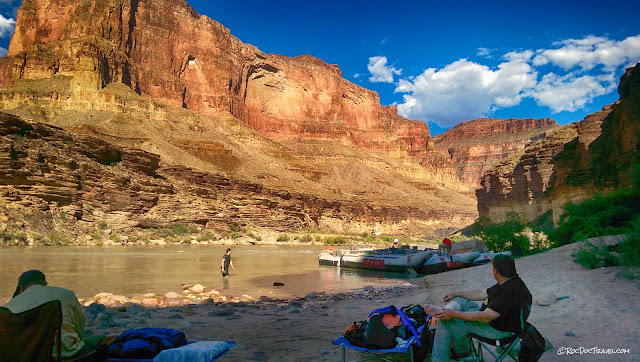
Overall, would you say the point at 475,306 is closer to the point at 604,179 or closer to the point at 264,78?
the point at 604,179

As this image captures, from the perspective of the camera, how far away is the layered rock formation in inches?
750

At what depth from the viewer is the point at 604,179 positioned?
2191 cm

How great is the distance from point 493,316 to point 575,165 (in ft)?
84.7

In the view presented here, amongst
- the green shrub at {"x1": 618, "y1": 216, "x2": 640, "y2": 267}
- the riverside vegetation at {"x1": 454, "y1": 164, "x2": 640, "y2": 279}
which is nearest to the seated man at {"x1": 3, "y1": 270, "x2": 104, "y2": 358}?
the riverside vegetation at {"x1": 454, "y1": 164, "x2": 640, "y2": 279}

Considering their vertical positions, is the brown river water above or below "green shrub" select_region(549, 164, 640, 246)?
below

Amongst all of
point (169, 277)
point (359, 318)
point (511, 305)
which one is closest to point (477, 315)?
point (511, 305)

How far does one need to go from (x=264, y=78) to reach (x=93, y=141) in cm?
8620

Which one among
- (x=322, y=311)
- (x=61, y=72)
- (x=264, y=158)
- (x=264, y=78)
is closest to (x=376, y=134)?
(x=264, y=78)

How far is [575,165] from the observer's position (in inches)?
977

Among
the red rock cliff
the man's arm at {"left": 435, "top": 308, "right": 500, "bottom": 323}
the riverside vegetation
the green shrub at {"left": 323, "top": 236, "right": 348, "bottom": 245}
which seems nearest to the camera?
the man's arm at {"left": 435, "top": 308, "right": 500, "bottom": 323}

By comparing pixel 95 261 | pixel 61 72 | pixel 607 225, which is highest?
pixel 61 72

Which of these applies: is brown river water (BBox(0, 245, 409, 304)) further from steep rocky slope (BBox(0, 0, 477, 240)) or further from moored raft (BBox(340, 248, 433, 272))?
steep rocky slope (BBox(0, 0, 477, 240))

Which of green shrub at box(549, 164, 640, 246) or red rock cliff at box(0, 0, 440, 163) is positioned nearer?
green shrub at box(549, 164, 640, 246)

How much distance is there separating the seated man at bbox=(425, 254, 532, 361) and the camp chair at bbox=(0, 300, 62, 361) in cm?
315
